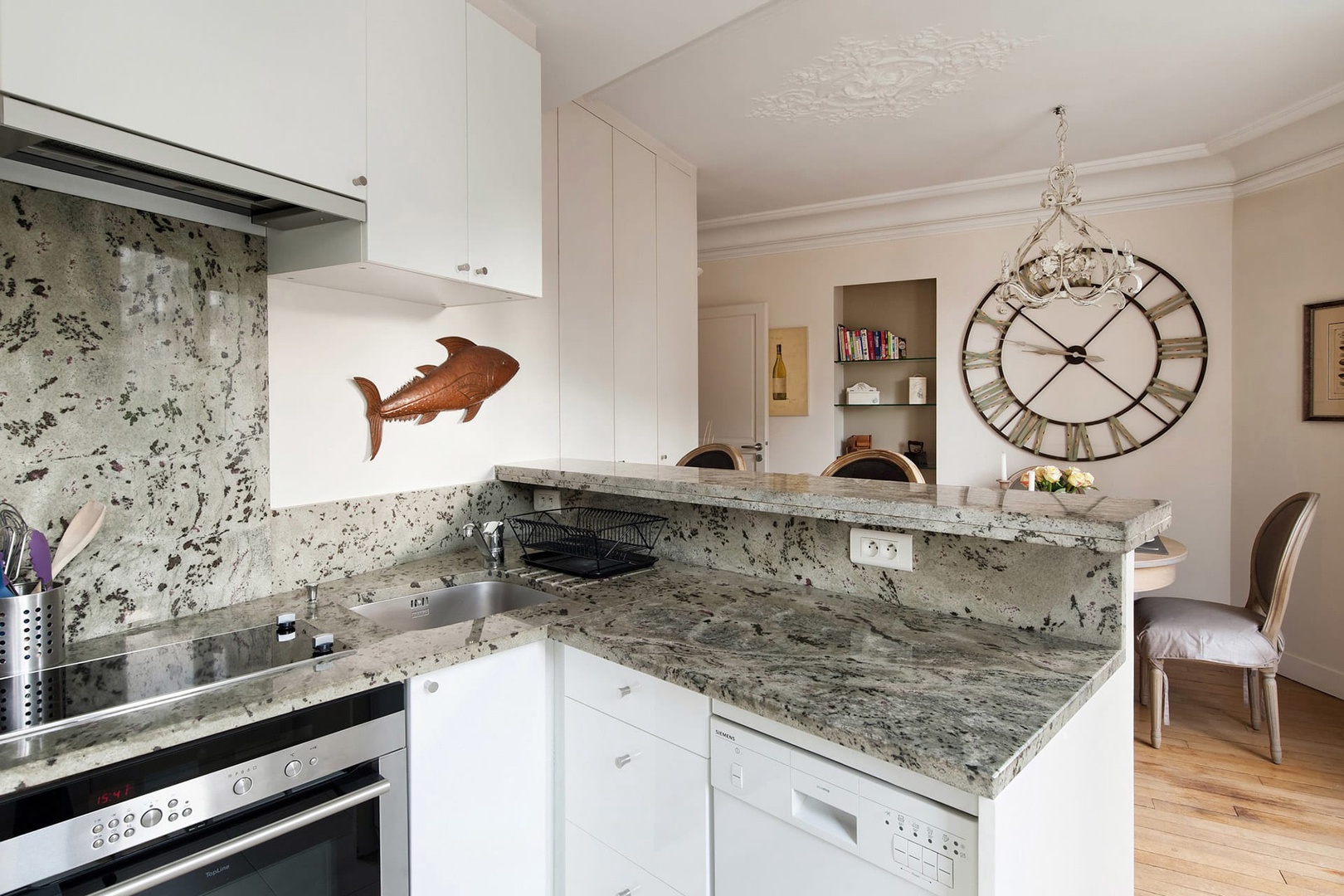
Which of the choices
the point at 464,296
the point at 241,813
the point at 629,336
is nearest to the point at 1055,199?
the point at 629,336

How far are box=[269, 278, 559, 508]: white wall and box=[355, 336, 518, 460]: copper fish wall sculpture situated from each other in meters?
0.02

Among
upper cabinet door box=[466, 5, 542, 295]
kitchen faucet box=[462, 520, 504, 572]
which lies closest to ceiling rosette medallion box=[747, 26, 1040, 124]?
upper cabinet door box=[466, 5, 542, 295]

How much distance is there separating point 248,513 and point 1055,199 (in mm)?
3605

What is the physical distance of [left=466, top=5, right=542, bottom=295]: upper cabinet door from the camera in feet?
5.66

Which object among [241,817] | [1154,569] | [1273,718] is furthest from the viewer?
[1154,569]

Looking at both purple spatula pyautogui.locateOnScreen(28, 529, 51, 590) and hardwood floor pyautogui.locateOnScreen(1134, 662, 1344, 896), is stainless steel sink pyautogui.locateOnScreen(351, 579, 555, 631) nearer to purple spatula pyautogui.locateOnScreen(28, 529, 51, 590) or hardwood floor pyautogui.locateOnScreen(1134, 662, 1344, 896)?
purple spatula pyautogui.locateOnScreen(28, 529, 51, 590)

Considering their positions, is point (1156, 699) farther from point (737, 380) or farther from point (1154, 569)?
point (737, 380)

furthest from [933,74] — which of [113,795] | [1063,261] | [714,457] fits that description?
[113,795]

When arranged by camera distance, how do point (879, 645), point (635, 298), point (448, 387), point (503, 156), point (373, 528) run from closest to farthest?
point (879, 645), point (503, 156), point (373, 528), point (448, 387), point (635, 298)

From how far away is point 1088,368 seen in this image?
4043mm

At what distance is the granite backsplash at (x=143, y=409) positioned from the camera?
1.30 m

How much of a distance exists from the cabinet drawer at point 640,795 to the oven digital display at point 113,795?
77cm

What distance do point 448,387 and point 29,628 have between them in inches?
46.4

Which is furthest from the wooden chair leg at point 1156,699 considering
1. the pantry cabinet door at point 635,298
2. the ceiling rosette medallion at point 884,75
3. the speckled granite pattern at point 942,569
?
the ceiling rosette medallion at point 884,75
